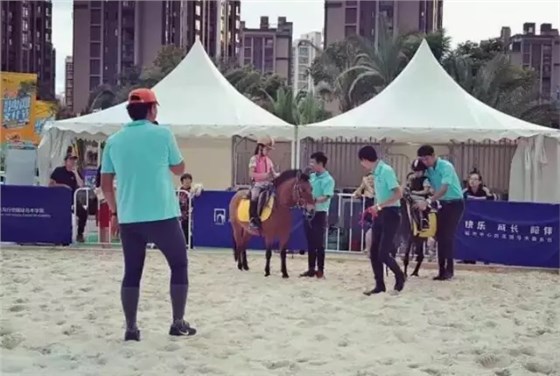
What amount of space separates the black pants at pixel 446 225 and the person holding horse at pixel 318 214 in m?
1.28

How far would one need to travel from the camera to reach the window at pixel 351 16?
41.6 m

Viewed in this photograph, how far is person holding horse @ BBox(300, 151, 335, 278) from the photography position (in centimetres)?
886

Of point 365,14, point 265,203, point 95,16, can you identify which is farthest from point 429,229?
point 95,16

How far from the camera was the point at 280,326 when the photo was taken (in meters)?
5.96

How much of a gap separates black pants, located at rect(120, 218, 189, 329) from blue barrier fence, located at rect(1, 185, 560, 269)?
5955mm

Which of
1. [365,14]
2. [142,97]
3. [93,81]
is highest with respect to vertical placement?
[365,14]

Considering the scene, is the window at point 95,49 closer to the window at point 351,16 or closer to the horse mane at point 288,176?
the window at point 351,16

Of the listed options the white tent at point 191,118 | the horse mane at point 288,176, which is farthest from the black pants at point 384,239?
the white tent at point 191,118

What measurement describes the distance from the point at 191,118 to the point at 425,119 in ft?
12.9

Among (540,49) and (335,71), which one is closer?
(335,71)

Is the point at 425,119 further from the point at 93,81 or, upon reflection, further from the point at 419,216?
the point at 93,81

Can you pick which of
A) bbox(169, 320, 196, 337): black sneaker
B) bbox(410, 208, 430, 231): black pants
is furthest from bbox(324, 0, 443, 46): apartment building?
bbox(169, 320, 196, 337): black sneaker

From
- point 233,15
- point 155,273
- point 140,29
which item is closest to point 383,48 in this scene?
point 233,15

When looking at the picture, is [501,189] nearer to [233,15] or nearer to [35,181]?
[35,181]
